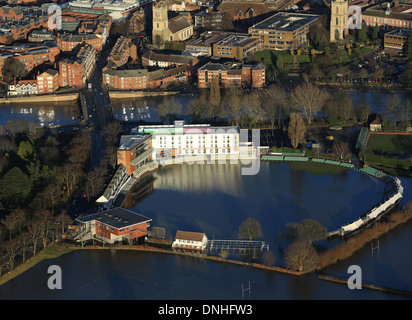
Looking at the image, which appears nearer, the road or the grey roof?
the road

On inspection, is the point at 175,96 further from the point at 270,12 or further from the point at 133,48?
the point at 270,12

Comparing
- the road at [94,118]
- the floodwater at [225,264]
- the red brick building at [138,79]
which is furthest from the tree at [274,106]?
the road at [94,118]

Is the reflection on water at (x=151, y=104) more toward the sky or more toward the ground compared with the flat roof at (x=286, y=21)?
more toward the ground

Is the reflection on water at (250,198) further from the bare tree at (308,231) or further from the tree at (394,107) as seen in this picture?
the tree at (394,107)

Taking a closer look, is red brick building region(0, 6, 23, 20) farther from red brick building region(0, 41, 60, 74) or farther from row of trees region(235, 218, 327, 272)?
row of trees region(235, 218, 327, 272)

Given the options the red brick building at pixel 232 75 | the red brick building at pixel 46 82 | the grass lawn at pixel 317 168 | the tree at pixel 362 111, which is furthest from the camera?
the red brick building at pixel 232 75

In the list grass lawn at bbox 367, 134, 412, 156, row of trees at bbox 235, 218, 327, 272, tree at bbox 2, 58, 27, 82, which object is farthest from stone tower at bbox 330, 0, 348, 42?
row of trees at bbox 235, 218, 327, 272
